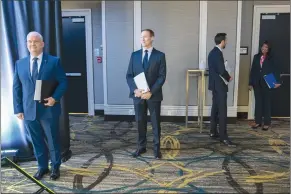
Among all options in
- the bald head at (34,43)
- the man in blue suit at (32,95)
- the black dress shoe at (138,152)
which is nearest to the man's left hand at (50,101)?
the man in blue suit at (32,95)

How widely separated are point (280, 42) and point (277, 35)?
0.52ft

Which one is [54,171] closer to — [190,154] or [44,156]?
[44,156]

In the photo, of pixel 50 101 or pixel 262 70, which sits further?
pixel 262 70

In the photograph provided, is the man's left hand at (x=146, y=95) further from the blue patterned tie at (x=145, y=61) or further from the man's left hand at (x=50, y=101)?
the man's left hand at (x=50, y=101)

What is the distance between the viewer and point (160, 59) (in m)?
3.82

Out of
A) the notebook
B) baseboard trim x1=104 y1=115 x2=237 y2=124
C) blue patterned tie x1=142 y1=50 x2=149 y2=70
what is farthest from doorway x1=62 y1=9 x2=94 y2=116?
the notebook

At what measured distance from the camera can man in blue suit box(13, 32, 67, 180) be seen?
315cm

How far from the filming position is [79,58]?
21.2 ft

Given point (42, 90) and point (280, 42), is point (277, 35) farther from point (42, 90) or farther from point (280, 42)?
point (42, 90)

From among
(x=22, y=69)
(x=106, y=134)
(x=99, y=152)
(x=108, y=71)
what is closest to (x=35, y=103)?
(x=22, y=69)

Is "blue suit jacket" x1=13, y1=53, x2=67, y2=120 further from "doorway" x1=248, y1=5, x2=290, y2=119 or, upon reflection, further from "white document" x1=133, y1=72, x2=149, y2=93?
"doorway" x1=248, y1=5, x2=290, y2=119

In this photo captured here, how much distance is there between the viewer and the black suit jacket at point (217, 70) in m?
4.33

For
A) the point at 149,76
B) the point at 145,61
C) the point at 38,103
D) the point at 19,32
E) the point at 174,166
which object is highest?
the point at 19,32

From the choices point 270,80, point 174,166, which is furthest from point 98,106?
point 270,80
